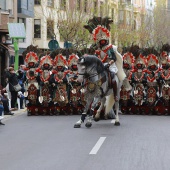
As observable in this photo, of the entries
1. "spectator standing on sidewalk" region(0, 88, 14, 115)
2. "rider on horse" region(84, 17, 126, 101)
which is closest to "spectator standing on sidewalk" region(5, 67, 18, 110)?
"spectator standing on sidewalk" region(0, 88, 14, 115)

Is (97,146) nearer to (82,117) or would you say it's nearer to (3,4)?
(82,117)

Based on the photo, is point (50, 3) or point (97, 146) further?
point (50, 3)

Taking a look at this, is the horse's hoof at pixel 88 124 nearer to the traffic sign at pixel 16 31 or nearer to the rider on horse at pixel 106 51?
the rider on horse at pixel 106 51

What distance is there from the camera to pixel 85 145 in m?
16.1

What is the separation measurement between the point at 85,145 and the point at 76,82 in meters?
9.68

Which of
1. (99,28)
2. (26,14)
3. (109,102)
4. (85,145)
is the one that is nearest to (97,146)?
(85,145)

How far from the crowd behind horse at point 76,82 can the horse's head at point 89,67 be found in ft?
16.0

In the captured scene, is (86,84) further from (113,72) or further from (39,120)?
(39,120)

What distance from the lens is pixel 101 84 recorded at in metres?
20.7

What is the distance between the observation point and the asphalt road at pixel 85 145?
13.4m

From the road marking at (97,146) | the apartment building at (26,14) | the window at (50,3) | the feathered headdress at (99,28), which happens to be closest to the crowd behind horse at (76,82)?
the feathered headdress at (99,28)

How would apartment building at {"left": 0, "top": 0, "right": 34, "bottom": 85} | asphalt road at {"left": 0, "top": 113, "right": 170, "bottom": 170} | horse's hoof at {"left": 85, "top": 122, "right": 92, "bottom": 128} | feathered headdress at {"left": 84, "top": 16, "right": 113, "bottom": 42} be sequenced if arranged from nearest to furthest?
asphalt road at {"left": 0, "top": 113, "right": 170, "bottom": 170}, horse's hoof at {"left": 85, "top": 122, "right": 92, "bottom": 128}, feathered headdress at {"left": 84, "top": 16, "right": 113, "bottom": 42}, apartment building at {"left": 0, "top": 0, "right": 34, "bottom": 85}

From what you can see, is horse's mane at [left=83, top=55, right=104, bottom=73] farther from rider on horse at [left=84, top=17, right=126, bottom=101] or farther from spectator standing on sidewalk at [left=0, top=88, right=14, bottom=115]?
spectator standing on sidewalk at [left=0, top=88, right=14, bottom=115]

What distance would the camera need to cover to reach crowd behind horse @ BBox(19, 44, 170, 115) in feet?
83.1
